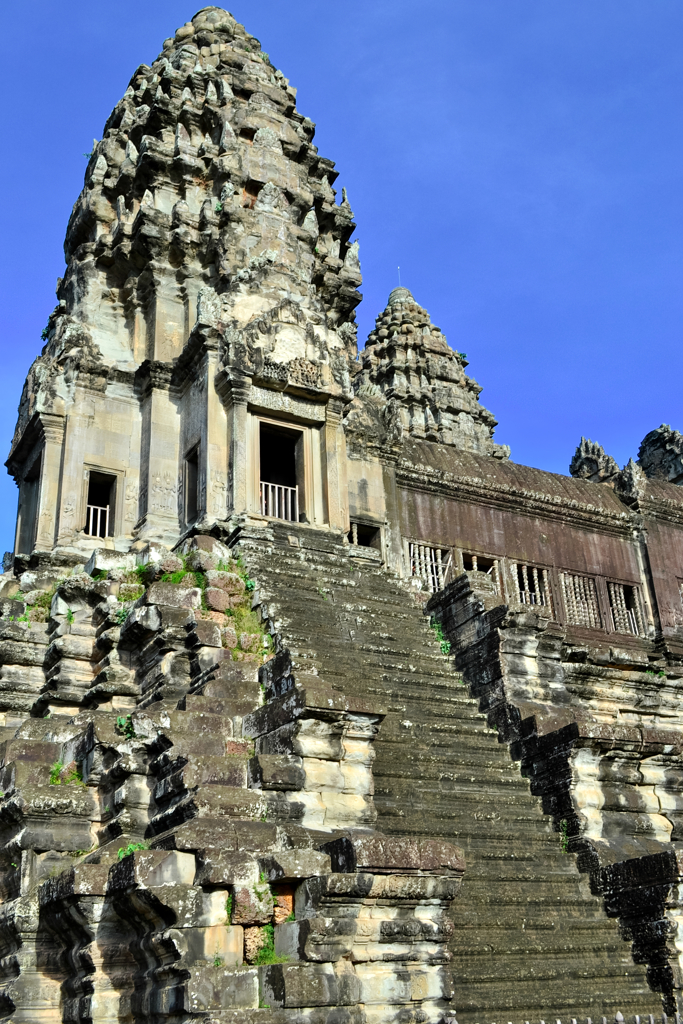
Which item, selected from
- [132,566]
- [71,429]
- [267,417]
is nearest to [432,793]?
[132,566]

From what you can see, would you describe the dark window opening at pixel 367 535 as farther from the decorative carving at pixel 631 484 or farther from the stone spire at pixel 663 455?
the stone spire at pixel 663 455

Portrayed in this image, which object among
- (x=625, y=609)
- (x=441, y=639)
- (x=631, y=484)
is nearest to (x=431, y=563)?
(x=441, y=639)

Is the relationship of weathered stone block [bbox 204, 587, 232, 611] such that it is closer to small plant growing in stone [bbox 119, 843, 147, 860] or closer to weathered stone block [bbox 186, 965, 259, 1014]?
small plant growing in stone [bbox 119, 843, 147, 860]

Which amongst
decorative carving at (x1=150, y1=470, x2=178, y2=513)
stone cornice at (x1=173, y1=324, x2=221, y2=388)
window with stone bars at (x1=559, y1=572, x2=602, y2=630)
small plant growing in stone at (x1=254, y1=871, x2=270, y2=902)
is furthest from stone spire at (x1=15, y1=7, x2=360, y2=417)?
small plant growing in stone at (x1=254, y1=871, x2=270, y2=902)

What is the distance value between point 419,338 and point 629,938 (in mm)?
31272

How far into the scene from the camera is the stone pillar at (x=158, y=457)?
18.4m

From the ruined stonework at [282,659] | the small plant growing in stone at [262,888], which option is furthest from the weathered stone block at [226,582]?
the small plant growing in stone at [262,888]

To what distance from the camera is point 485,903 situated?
11.2 metres

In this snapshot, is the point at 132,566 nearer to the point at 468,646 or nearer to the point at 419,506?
the point at 468,646

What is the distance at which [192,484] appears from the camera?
18672 mm

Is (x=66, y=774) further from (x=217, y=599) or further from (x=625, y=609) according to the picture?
(x=625, y=609)

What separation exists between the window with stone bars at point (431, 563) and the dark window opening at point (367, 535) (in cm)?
74

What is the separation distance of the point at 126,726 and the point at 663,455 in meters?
20.8

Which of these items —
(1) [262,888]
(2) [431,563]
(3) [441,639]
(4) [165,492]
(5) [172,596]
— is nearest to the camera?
(1) [262,888]
